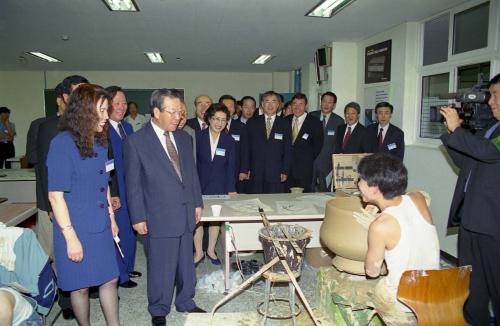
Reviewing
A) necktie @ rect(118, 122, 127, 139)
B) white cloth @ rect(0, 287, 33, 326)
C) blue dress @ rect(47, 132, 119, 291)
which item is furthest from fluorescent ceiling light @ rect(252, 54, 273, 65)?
white cloth @ rect(0, 287, 33, 326)

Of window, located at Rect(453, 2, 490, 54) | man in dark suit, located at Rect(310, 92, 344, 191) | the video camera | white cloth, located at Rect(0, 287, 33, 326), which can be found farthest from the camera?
man in dark suit, located at Rect(310, 92, 344, 191)

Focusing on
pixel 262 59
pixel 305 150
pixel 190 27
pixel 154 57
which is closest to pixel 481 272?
pixel 305 150

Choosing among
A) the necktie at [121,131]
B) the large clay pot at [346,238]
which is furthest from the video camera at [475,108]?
the necktie at [121,131]

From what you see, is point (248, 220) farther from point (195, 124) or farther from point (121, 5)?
point (121, 5)

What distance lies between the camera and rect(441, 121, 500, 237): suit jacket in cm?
217

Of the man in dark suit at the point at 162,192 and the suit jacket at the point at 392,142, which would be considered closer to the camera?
the man in dark suit at the point at 162,192

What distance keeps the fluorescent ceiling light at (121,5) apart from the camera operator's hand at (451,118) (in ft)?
11.1

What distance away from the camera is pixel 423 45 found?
482cm

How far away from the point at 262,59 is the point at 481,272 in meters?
6.89

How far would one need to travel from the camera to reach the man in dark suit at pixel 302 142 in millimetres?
4621

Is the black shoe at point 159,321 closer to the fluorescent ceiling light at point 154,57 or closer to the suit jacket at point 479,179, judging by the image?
the suit jacket at point 479,179

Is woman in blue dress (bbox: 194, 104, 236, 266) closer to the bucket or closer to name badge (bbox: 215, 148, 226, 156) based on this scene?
name badge (bbox: 215, 148, 226, 156)

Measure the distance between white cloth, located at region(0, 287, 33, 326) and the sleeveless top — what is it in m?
1.87

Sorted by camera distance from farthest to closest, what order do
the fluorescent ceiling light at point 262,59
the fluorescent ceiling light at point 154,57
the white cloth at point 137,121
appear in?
the white cloth at point 137,121 < the fluorescent ceiling light at point 262,59 < the fluorescent ceiling light at point 154,57
